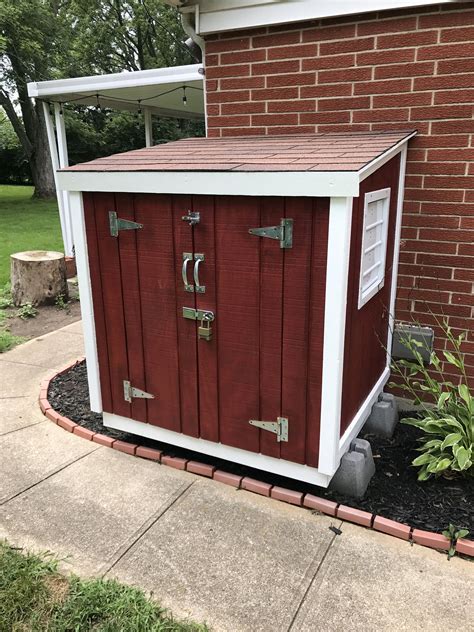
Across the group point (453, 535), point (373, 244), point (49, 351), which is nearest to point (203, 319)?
point (373, 244)

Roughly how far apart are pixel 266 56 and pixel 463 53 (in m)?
1.27

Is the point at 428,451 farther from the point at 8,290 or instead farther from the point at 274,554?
the point at 8,290

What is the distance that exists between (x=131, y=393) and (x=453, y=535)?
1.90 meters

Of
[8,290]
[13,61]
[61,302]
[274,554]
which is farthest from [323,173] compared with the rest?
[13,61]

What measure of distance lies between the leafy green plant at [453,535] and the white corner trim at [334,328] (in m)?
0.59

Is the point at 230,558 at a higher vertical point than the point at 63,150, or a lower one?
lower

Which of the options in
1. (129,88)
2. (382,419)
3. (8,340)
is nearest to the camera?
(382,419)

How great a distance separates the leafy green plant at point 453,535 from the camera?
7.76ft

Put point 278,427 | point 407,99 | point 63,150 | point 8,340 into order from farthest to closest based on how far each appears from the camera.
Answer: point 63,150
point 8,340
point 407,99
point 278,427

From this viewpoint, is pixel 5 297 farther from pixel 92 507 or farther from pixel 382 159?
pixel 382 159

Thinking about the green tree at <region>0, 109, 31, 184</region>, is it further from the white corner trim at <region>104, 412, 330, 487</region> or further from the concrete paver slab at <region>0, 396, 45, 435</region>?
the white corner trim at <region>104, 412, 330, 487</region>

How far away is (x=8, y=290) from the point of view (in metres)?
7.09

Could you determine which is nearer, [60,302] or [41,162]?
[60,302]

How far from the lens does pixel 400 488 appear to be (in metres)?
2.79
